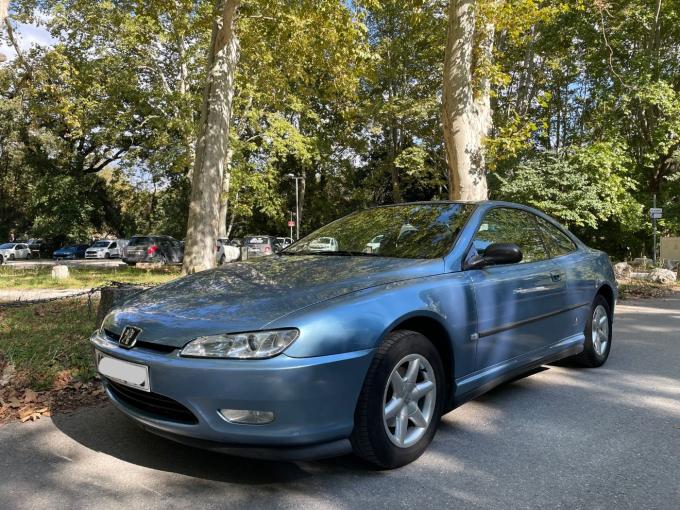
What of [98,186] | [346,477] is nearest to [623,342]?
[346,477]

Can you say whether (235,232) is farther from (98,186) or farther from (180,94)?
(180,94)

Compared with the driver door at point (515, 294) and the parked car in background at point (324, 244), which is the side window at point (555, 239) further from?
the parked car in background at point (324, 244)

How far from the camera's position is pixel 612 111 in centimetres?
2253

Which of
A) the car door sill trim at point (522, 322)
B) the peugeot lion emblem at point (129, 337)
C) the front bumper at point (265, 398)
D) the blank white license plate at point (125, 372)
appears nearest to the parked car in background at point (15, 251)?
the blank white license plate at point (125, 372)

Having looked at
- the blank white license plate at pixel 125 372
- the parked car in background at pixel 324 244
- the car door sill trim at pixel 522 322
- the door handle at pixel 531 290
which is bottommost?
the blank white license plate at pixel 125 372

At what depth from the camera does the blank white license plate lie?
275cm

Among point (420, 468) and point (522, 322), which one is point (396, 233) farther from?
point (420, 468)

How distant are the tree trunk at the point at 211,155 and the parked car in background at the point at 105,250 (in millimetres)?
31875

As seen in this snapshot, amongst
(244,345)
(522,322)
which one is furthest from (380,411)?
(522,322)

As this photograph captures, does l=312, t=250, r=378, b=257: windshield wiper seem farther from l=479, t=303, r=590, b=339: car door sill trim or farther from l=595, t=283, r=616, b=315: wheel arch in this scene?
l=595, t=283, r=616, b=315: wheel arch

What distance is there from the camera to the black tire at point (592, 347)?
5.03 m

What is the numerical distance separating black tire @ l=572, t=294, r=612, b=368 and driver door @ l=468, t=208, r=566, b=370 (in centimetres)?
76

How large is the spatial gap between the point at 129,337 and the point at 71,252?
43554mm

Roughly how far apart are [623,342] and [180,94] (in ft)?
64.5
